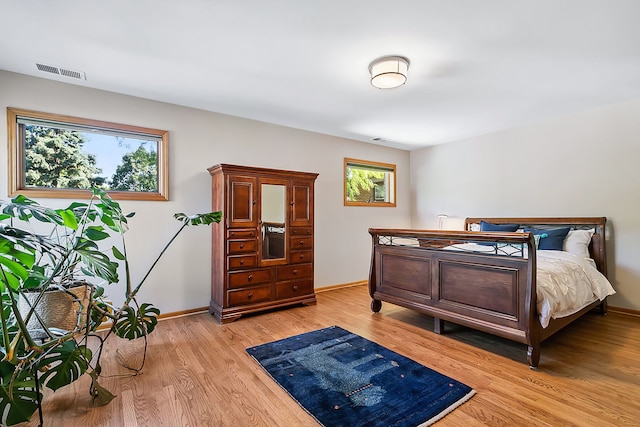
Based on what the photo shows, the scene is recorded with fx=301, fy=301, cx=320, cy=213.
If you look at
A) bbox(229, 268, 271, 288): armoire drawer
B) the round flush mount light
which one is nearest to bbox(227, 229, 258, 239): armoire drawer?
bbox(229, 268, 271, 288): armoire drawer

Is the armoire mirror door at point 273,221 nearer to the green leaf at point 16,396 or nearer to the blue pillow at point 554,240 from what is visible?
the green leaf at point 16,396

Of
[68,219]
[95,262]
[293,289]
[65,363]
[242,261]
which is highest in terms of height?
[68,219]

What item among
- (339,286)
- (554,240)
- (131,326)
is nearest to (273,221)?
Answer: (131,326)

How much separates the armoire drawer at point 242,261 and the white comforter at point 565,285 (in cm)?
273

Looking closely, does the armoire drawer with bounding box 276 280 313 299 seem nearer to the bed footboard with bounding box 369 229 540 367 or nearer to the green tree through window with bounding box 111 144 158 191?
the bed footboard with bounding box 369 229 540 367

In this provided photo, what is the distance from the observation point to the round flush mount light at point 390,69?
2521 mm

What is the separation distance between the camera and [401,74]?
256 centimetres

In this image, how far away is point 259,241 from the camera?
11.7ft

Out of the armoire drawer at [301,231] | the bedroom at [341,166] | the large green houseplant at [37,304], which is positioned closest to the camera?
the large green houseplant at [37,304]

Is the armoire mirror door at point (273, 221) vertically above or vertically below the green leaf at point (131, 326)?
above

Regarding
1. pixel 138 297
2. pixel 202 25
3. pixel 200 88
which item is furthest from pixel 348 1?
pixel 138 297

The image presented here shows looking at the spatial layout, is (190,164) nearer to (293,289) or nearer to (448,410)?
(293,289)

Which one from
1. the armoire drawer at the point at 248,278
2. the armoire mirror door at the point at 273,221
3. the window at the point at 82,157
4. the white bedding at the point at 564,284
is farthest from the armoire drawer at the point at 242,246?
the white bedding at the point at 564,284

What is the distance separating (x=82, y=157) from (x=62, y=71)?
2.65ft
